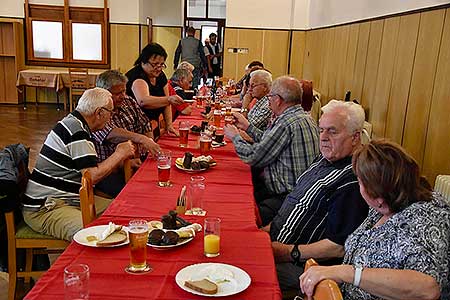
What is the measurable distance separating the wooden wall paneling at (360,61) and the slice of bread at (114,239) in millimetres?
3975

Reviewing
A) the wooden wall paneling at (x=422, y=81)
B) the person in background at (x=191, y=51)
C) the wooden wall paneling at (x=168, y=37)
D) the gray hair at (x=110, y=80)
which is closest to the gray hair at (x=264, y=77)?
the wooden wall paneling at (x=422, y=81)

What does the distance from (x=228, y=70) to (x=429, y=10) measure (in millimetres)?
7449

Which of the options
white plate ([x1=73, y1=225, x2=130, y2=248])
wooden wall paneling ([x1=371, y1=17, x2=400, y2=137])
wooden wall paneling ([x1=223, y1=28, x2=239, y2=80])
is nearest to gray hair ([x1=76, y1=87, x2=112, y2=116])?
white plate ([x1=73, y1=225, x2=130, y2=248])

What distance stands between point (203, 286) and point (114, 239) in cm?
50

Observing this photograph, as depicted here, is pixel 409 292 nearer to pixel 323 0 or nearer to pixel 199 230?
pixel 199 230

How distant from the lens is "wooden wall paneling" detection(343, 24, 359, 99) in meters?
5.69

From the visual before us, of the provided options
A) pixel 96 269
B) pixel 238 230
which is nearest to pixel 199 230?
pixel 238 230

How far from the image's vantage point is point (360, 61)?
5344mm

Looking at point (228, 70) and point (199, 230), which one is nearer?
point (199, 230)

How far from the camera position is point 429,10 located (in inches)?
134

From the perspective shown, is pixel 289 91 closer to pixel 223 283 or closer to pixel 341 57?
pixel 223 283

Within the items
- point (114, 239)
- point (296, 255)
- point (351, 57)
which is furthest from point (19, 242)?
point (351, 57)

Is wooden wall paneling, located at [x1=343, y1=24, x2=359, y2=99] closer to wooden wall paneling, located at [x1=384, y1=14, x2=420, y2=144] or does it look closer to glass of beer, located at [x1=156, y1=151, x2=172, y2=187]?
wooden wall paneling, located at [x1=384, y1=14, x2=420, y2=144]

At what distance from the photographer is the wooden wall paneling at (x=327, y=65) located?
717cm
